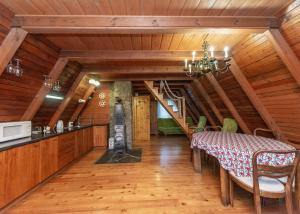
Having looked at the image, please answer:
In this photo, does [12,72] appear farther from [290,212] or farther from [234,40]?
[290,212]

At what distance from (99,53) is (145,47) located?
885mm

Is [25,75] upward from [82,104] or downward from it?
upward

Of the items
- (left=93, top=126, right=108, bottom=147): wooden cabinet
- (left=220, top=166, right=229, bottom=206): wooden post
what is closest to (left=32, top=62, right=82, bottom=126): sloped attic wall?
(left=93, top=126, right=108, bottom=147): wooden cabinet

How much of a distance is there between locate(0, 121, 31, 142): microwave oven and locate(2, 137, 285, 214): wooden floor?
0.95 m

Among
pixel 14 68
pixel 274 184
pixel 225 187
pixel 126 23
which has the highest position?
pixel 126 23

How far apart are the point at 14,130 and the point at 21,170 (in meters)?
0.71

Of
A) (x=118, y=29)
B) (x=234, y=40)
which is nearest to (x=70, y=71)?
(x=118, y=29)

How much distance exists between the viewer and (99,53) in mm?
3297

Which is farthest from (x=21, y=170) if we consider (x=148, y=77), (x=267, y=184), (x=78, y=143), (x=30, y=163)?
(x=148, y=77)

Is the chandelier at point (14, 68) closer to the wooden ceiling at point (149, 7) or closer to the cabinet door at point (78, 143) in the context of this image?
the wooden ceiling at point (149, 7)

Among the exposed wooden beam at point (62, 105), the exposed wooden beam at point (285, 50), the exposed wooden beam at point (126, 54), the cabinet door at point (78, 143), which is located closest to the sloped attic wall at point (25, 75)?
the exposed wooden beam at point (126, 54)

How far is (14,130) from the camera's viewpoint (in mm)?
2814

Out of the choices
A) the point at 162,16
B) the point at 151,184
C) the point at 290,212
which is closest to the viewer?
the point at 290,212

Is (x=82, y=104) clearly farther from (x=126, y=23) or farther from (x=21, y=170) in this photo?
(x=126, y=23)
